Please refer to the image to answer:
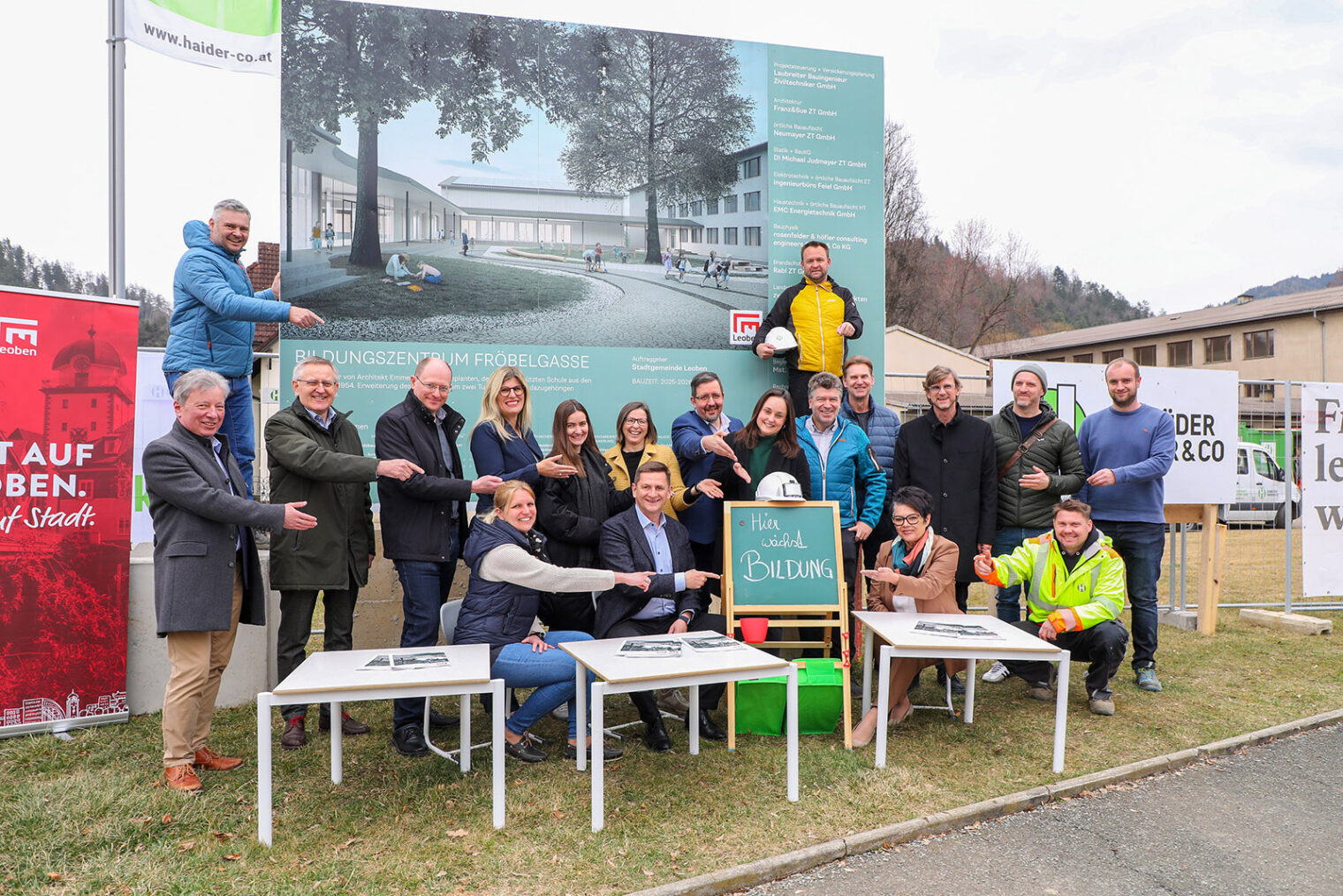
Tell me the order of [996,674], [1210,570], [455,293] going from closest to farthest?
[996,674] < [455,293] < [1210,570]

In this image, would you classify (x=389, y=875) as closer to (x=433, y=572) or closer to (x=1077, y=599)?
(x=433, y=572)

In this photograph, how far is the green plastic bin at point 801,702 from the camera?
427 cm

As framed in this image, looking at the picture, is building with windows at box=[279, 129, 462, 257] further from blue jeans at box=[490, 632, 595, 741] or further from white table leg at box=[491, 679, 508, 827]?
white table leg at box=[491, 679, 508, 827]

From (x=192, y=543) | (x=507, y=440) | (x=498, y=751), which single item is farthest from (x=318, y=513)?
(x=498, y=751)

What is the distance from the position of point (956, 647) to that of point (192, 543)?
3.24 meters

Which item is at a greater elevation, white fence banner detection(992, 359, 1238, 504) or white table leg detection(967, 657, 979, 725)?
white fence banner detection(992, 359, 1238, 504)

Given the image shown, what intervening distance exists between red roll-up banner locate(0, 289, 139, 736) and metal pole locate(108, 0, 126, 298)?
2.34ft

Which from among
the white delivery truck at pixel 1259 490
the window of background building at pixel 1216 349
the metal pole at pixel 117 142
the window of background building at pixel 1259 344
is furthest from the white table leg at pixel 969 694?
the window of background building at pixel 1216 349

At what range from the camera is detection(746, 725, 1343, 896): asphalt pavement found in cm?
296

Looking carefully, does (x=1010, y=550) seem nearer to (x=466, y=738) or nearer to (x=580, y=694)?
(x=580, y=694)

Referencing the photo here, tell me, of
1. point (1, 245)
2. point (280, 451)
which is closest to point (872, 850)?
point (280, 451)

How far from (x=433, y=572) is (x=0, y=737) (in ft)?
7.53

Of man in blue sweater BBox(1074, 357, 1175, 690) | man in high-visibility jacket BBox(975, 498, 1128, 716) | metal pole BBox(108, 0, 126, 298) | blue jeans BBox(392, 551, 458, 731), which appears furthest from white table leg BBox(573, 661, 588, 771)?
metal pole BBox(108, 0, 126, 298)

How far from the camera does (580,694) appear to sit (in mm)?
3666
